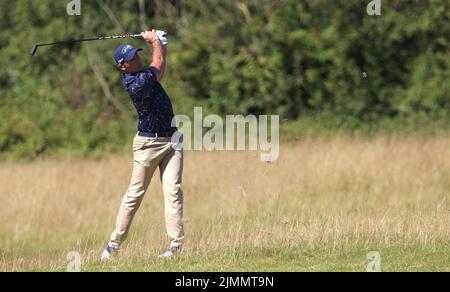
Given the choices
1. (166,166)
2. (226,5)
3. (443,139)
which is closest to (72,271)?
(166,166)

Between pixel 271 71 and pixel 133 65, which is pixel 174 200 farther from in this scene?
pixel 271 71

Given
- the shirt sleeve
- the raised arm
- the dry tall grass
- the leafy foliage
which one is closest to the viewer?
the shirt sleeve

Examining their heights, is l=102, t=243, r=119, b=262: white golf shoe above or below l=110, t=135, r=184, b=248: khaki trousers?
below

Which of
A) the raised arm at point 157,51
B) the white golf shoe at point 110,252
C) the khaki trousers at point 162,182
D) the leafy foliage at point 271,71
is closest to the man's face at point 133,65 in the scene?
the raised arm at point 157,51

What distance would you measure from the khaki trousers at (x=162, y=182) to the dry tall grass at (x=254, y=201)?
287mm

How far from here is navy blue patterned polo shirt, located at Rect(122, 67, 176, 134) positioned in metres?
9.82

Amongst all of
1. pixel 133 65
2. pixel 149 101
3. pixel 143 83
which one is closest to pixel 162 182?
pixel 149 101

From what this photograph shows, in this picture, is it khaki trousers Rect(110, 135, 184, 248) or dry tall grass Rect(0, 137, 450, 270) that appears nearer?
khaki trousers Rect(110, 135, 184, 248)

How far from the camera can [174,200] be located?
1000 centimetres

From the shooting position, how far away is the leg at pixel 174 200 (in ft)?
32.7

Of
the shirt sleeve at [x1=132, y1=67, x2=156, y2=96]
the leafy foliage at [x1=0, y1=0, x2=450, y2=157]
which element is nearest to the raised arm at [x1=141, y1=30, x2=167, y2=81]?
the shirt sleeve at [x1=132, y1=67, x2=156, y2=96]

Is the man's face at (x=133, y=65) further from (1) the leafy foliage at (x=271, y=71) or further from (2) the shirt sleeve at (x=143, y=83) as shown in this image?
(1) the leafy foliage at (x=271, y=71)

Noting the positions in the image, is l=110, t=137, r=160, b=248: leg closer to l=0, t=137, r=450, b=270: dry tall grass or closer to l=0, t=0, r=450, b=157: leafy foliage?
l=0, t=137, r=450, b=270: dry tall grass

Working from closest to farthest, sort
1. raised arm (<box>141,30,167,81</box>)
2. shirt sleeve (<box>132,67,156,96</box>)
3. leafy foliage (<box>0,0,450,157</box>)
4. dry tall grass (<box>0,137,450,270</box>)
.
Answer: shirt sleeve (<box>132,67,156,96</box>) → raised arm (<box>141,30,167,81</box>) → dry tall grass (<box>0,137,450,270</box>) → leafy foliage (<box>0,0,450,157</box>)
